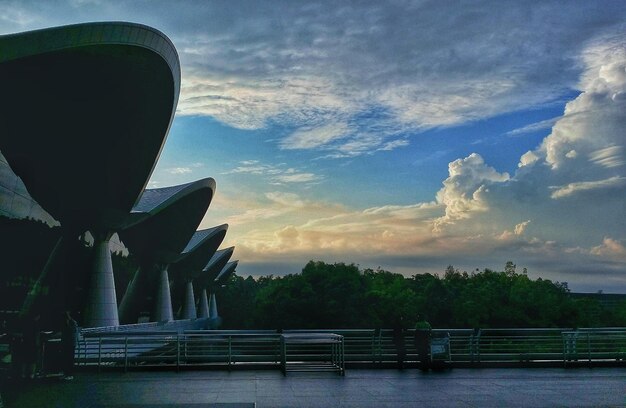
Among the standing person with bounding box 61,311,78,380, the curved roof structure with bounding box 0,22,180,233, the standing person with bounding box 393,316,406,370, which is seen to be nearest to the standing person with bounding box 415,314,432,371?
the standing person with bounding box 393,316,406,370

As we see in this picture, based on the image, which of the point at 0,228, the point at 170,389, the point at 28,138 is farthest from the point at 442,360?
the point at 28,138

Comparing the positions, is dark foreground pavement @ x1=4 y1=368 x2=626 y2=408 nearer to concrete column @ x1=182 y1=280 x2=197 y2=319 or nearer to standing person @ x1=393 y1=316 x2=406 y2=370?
standing person @ x1=393 y1=316 x2=406 y2=370

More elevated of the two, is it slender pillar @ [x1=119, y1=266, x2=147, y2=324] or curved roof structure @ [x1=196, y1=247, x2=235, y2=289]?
curved roof structure @ [x1=196, y1=247, x2=235, y2=289]

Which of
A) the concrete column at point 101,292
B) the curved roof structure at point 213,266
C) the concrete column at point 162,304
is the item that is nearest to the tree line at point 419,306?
the curved roof structure at point 213,266

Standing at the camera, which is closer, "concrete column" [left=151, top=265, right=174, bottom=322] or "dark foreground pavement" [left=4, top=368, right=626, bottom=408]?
"dark foreground pavement" [left=4, top=368, right=626, bottom=408]

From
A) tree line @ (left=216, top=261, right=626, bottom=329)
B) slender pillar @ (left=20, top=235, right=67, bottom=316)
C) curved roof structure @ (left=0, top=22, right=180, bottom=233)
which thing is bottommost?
tree line @ (left=216, top=261, right=626, bottom=329)

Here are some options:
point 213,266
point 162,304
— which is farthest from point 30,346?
point 213,266

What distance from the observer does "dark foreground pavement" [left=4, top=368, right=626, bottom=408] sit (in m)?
12.4

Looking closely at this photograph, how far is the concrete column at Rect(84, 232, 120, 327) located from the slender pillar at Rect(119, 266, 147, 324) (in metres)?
24.6

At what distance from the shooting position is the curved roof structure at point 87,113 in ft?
87.4

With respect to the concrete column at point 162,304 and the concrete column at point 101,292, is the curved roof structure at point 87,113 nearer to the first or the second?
the concrete column at point 101,292

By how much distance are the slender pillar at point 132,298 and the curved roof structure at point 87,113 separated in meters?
23.6

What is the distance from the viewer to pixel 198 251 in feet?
290

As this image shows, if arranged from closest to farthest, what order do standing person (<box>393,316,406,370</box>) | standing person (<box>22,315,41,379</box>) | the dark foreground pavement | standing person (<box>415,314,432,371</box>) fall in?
the dark foreground pavement < standing person (<box>22,315,41,379</box>) < standing person (<box>415,314,432,371</box>) < standing person (<box>393,316,406,370</box>)
